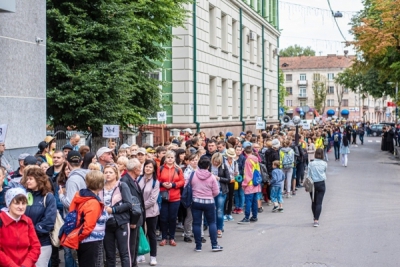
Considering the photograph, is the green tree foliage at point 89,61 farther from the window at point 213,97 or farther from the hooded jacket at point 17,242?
the window at point 213,97

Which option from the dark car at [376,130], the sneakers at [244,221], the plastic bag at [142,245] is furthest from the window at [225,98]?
the dark car at [376,130]

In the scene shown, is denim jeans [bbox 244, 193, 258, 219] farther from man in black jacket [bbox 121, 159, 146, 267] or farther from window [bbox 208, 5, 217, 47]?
window [bbox 208, 5, 217, 47]

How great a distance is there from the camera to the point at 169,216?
12031 millimetres

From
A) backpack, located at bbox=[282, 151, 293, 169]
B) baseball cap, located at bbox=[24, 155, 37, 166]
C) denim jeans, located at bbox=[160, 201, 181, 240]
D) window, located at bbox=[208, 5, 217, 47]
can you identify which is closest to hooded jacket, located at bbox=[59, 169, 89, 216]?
baseball cap, located at bbox=[24, 155, 37, 166]

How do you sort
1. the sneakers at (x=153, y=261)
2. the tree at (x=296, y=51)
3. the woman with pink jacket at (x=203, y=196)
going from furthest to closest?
the tree at (x=296, y=51) < the woman with pink jacket at (x=203, y=196) < the sneakers at (x=153, y=261)

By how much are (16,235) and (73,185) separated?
5.52 feet

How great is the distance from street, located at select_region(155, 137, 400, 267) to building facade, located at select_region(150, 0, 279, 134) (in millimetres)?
11106

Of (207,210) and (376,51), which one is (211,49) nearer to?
(376,51)

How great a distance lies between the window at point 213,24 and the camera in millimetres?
33872

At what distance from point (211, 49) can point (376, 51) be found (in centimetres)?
853

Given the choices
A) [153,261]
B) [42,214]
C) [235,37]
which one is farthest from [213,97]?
[42,214]

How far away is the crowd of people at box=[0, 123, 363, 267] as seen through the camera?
7.64 meters

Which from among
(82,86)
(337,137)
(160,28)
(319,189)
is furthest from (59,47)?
(337,137)

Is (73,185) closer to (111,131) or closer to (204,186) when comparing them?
(204,186)
